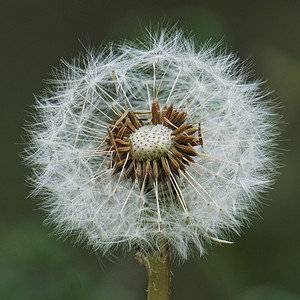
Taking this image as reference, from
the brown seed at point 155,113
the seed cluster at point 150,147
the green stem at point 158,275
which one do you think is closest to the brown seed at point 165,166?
the seed cluster at point 150,147

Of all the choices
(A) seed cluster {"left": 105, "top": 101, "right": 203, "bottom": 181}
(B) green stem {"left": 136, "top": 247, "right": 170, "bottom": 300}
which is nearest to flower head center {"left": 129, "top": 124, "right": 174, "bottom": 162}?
(A) seed cluster {"left": 105, "top": 101, "right": 203, "bottom": 181}

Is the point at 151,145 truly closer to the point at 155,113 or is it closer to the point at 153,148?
the point at 153,148

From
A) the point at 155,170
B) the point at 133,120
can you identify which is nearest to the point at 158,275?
the point at 155,170

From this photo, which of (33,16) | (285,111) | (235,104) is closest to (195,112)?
(235,104)

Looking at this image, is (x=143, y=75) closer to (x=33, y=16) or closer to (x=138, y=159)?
(x=138, y=159)

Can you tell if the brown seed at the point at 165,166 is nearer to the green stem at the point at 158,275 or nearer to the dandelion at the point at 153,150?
the dandelion at the point at 153,150

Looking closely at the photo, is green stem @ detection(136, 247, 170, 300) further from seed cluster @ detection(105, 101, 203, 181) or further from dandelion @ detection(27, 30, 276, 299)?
seed cluster @ detection(105, 101, 203, 181)
